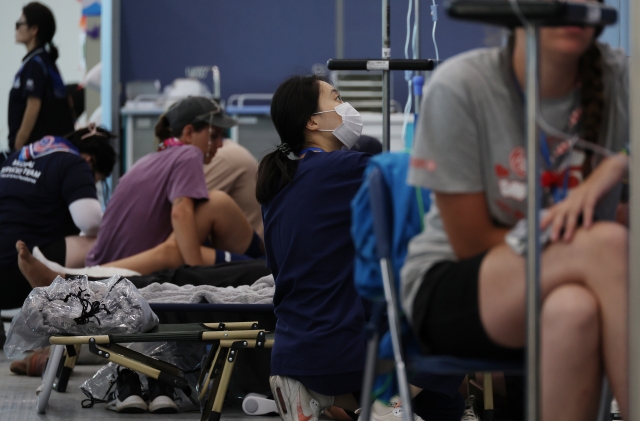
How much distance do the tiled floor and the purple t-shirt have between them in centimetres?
55

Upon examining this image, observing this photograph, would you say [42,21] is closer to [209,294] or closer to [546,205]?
[209,294]

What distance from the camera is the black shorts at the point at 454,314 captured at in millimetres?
1387

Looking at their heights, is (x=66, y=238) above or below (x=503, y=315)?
below

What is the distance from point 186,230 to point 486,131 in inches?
90.4

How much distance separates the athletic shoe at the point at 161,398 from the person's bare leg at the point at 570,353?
71.6 inches

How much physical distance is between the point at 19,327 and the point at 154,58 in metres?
5.07

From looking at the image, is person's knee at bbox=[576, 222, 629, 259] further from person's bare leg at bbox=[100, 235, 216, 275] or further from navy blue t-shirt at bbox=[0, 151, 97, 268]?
navy blue t-shirt at bbox=[0, 151, 97, 268]

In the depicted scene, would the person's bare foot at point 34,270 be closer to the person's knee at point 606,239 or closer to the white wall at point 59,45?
the person's knee at point 606,239

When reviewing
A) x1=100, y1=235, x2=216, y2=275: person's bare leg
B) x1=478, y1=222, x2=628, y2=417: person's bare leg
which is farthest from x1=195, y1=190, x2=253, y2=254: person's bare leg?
x1=478, y1=222, x2=628, y2=417: person's bare leg

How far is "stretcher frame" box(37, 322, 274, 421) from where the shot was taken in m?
2.68

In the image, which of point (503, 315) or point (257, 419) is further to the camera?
point (257, 419)

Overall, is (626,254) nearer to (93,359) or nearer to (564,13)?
(564,13)

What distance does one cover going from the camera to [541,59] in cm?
132

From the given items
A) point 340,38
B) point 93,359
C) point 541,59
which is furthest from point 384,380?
point 340,38
